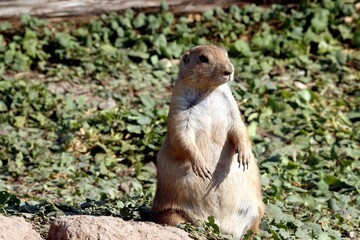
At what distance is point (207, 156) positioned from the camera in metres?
6.81

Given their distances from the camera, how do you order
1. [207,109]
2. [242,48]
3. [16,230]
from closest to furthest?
[16,230] → [207,109] → [242,48]

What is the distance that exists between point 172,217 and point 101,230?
103cm

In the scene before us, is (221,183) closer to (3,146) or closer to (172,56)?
(3,146)

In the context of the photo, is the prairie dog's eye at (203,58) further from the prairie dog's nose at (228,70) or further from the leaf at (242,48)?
the leaf at (242,48)

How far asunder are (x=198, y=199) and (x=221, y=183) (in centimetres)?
20

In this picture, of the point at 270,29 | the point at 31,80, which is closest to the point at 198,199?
the point at 31,80

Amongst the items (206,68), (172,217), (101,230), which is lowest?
(172,217)

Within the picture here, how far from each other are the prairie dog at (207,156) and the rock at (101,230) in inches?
24.9

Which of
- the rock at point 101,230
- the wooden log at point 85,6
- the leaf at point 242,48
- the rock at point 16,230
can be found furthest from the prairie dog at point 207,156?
the wooden log at point 85,6

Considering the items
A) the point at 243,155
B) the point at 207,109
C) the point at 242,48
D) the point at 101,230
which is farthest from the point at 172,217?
the point at 242,48

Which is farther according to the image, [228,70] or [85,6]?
[85,6]

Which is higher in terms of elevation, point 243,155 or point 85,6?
point 85,6

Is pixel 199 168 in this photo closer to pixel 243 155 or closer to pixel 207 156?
pixel 207 156

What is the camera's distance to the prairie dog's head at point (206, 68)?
677 centimetres
